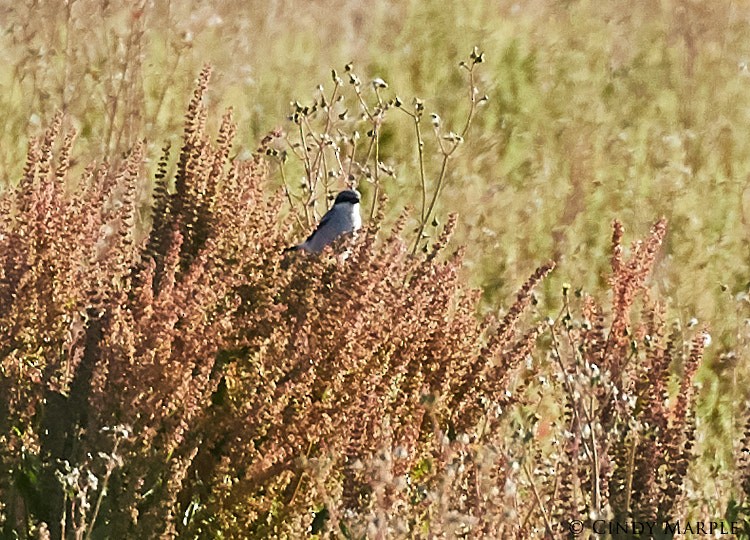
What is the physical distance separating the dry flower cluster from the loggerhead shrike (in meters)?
1.01

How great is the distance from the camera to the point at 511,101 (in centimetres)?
959

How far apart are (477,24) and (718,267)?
12.3ft

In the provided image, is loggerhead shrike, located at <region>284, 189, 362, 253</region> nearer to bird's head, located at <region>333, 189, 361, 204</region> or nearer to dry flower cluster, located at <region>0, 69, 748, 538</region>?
bird's head, located at <region>333, 189, 361, 204</region>

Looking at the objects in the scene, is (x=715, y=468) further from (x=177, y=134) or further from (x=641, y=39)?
(x=641, y=39)

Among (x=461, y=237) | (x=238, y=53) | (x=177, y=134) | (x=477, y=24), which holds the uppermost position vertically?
(x=477, y=24)

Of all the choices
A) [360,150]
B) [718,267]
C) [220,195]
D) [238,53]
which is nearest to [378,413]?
[220,195]

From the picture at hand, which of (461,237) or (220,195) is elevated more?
(461,237)


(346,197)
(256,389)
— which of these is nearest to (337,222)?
(346,197)

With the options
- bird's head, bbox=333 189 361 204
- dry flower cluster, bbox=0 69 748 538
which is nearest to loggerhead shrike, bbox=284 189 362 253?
bird's head, bbox=333 189 361 204

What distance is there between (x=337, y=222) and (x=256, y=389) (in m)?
1.83

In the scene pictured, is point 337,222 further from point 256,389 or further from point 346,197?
point 256,389

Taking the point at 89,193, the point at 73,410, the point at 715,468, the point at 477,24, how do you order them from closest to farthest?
the point at 73,410 → the point at 89,193 → the point at 715,468 → the point at 477,24

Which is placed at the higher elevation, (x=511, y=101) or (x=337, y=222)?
(x=511, y=101)

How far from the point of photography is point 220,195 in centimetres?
409
